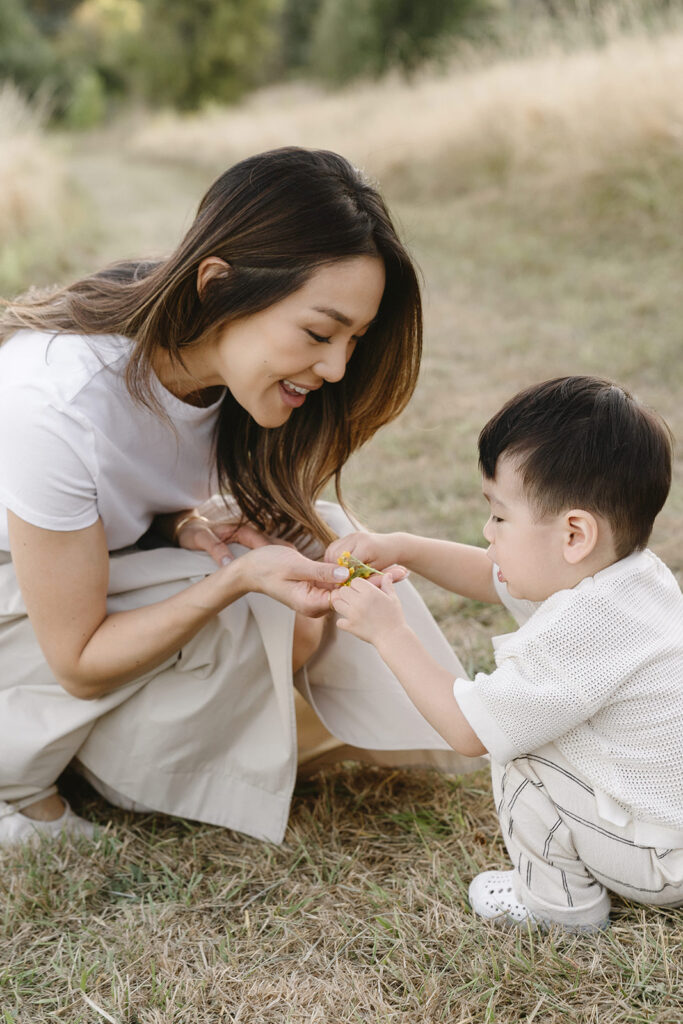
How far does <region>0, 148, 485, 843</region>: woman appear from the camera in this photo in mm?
1722

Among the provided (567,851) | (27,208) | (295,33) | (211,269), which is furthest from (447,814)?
(295,33)

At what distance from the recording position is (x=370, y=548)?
6.18 feet

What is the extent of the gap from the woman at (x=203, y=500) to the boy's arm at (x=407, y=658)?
0.09m

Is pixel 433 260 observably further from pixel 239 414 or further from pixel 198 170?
pixel 198 170

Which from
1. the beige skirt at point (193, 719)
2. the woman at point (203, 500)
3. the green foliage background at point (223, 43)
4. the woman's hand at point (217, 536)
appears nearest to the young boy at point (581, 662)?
the woman at point (203, 500)

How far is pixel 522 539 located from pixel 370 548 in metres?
0.45

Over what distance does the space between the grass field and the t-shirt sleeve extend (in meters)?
0.67

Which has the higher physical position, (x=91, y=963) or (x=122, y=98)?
(x=91, y=963)

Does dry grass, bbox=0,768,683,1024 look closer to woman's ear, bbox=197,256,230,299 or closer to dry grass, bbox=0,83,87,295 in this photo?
woman's ear, bbox=197,256,230,299

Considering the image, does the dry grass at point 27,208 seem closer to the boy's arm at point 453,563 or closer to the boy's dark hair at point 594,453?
the boy's arm at point 453,563

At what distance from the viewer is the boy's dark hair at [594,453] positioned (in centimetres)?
143

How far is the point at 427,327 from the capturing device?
5.37 meters

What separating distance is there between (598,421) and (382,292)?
0.54 m

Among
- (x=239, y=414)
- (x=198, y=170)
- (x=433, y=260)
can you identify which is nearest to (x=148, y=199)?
(x=198, y=170)
